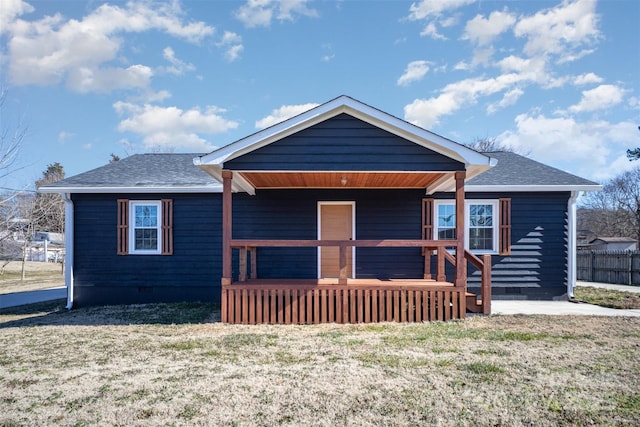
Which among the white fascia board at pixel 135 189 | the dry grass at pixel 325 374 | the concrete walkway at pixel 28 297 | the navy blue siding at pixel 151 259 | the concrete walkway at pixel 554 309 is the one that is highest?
the white fascia board at pixel 135 189

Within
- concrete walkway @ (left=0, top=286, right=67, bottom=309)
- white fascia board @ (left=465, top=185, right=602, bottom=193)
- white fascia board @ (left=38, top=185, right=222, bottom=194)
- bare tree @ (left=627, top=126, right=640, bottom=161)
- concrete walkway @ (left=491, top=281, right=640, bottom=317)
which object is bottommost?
concrete walkway @ (left=0, top=286, right=67, bottom=309)

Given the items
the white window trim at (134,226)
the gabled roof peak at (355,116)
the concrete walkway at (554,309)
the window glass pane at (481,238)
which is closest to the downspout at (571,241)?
the concrete walkway at (554,309)

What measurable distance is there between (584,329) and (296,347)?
4.40 m

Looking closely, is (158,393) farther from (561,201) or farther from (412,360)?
(561,201)

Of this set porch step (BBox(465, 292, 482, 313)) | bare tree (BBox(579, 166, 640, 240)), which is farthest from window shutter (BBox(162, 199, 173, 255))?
bare tree (BBox(579, 166, 640, 240))

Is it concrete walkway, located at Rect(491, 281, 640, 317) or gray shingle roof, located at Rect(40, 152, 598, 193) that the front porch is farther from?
gray shingle roof, located at Rect(40, 152, 598, 193)

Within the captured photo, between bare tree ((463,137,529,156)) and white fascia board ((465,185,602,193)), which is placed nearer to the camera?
white fascia board ((465,185,602,193))

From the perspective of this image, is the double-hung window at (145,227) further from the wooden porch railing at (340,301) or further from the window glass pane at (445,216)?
the window glass pane at (445,216)

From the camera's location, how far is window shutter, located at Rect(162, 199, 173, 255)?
9000mm

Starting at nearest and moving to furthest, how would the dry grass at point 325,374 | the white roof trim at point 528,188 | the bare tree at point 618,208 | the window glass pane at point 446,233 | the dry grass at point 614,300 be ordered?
the dry grass at point 325,374 → the dry grass at point 614,300 → the white roof trim at point 528,188 → the window glass pane at point 446,233 → the bare tree at point 618,208

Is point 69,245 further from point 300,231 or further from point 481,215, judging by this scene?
point 481,215

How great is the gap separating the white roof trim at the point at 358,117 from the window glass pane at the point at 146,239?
351 centimetres

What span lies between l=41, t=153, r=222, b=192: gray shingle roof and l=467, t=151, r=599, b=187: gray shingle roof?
619cm

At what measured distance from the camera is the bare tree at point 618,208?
105 feet
